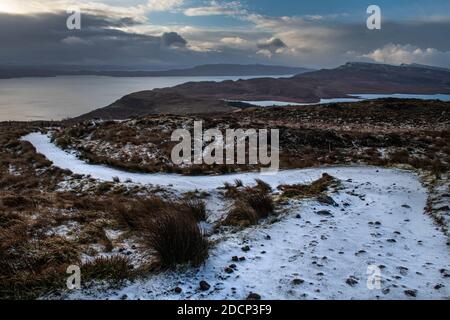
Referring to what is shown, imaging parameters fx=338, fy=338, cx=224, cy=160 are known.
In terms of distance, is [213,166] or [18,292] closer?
[18,292]

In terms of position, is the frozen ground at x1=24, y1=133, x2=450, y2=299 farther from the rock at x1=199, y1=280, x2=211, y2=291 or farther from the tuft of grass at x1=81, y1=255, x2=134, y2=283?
the tuft of grass at x1=81, y1=255, x2=134, y2=283

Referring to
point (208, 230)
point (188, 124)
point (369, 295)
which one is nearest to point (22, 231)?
point (208, 230)

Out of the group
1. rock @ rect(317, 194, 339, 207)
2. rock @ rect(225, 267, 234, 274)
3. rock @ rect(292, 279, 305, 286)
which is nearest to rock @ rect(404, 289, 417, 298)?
rock @ rect(292, 279, 305, 286)

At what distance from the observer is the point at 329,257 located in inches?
276

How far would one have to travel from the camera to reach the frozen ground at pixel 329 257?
18.6ft

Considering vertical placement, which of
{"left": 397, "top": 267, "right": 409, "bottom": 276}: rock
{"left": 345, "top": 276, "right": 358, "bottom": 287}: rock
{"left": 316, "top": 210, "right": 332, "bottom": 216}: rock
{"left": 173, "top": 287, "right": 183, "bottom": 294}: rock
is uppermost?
{"left": 316, "top": 210, "right": 332, "bottom": 216}: rock

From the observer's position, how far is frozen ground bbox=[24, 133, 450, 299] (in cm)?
566

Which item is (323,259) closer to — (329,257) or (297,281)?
(329,257)

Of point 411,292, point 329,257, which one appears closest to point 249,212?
point 329,257

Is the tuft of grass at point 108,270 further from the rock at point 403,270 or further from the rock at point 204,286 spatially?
the rock at point 403,270

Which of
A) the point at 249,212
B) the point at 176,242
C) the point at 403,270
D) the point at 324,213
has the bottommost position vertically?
the point at 403,270

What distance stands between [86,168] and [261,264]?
1759cm
